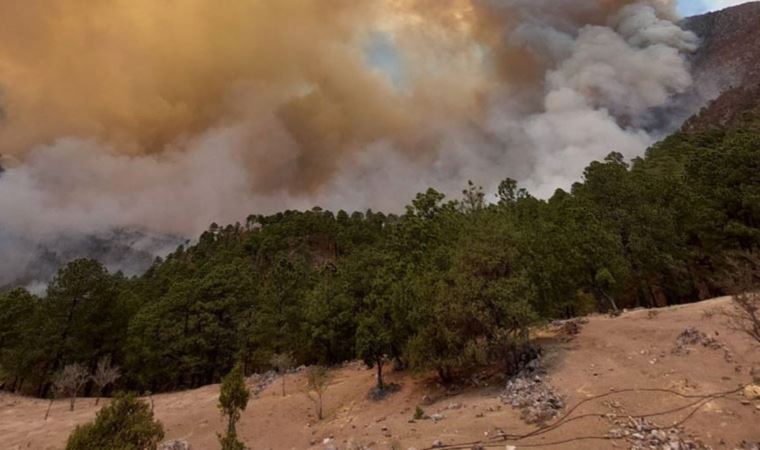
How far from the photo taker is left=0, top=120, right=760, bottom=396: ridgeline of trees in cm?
2984

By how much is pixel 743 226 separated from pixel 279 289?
180 feet

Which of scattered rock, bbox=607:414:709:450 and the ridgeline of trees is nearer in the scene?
scattered rock, bbox=607:414:709:450

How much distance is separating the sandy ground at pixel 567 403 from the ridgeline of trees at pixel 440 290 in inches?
134

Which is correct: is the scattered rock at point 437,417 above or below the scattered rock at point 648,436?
above

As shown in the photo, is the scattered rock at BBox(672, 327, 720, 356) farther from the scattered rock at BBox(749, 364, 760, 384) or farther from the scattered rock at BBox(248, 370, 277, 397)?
the scattered rock at BBox(248, 370, 277, 397)

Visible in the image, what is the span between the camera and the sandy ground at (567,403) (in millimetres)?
18188

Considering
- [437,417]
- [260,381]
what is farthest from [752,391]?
[260,381]

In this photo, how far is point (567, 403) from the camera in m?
21.0

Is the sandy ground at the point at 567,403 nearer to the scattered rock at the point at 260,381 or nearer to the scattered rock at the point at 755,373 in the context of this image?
the scattered rock at the point at 755,373

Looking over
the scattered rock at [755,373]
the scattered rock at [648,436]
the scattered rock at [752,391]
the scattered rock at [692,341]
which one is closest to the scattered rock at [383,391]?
the scattered rock at [648,436]

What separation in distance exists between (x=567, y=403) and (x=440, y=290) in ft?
36.8

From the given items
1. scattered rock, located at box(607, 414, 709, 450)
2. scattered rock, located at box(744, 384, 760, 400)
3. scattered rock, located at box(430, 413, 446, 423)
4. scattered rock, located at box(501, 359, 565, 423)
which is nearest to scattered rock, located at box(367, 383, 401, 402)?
scattered rock, located at box(430, 413, 446, 423)

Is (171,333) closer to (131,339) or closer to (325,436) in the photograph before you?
(131,339)

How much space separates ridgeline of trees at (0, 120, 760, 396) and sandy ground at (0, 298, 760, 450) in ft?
11.1
